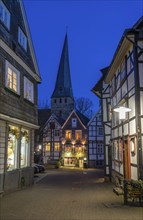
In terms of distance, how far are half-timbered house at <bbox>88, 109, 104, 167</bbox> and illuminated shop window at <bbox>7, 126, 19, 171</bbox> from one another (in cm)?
3227

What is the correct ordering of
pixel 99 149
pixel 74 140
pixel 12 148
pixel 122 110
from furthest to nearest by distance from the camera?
1. pixel 74 140
2. pixel 99 149
3. pixel 12 148
4. pixel 122 110

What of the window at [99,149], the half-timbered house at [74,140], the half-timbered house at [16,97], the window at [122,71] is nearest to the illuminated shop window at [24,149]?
the half-timbered house at [16,97]

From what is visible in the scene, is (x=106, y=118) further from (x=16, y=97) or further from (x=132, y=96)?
(x=132, y=96)

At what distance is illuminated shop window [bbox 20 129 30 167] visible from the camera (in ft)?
54.4

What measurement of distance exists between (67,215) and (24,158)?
869cm

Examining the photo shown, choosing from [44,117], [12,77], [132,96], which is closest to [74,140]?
[44,117]

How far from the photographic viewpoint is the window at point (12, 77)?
45.9 feet

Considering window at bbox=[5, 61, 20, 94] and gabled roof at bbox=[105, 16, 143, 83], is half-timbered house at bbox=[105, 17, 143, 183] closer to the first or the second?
gabled roof at bbox=[105, 16, 143, 83]

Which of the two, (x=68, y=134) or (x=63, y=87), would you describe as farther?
(x=63, y=87)

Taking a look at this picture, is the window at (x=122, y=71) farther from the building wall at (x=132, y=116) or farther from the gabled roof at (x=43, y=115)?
the gabled roof at (x=43, y=115)

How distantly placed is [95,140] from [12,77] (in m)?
33.9

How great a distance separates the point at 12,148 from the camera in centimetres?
1482

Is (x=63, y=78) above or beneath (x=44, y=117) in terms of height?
above

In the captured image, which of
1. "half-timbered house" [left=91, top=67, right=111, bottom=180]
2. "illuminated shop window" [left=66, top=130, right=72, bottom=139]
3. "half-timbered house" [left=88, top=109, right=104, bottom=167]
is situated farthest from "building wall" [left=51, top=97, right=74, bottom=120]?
"half-timbered house" [left=91, top=67, right=111, bottom=180]
